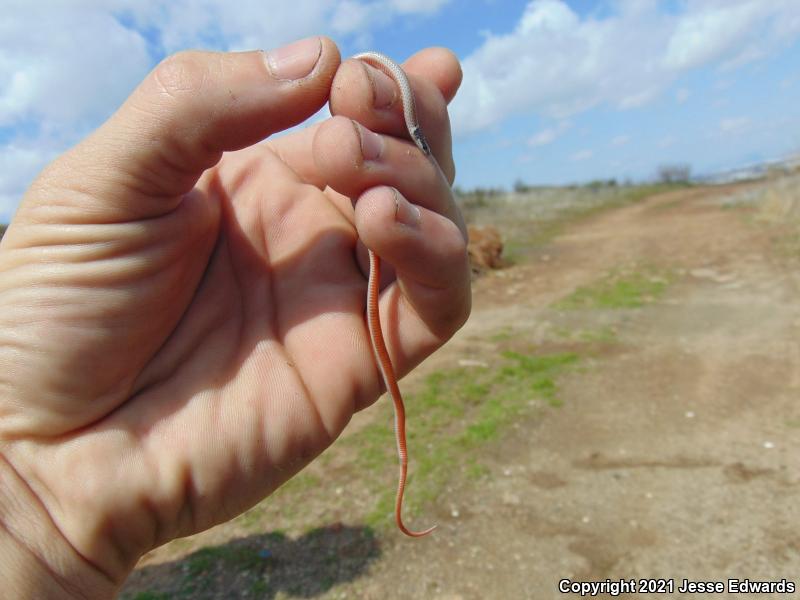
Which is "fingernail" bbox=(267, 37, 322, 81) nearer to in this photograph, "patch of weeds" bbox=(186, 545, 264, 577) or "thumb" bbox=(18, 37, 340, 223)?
"thumb" bbox=(18, 37, 340, 223)

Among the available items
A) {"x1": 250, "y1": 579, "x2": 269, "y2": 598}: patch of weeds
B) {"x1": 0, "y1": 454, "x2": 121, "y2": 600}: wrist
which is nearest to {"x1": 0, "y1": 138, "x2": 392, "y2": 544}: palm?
{"x1": 0, "y1": 454, "x2": 121, "y2": 600}: wrist

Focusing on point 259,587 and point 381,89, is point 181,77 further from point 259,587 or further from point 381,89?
point 259,587

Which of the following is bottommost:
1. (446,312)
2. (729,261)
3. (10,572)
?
(729,261)

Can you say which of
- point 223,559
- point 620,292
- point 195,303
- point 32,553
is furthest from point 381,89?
point 620,292

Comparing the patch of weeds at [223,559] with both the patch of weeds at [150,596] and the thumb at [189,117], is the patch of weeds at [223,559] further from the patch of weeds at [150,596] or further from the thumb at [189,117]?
the thumb at [189,117]

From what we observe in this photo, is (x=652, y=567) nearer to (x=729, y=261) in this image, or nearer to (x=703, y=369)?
(x=703, y=369)

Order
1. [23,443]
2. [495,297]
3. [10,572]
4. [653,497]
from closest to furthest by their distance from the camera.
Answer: [10,572] → [23,443] → [653,497] → [495,297]

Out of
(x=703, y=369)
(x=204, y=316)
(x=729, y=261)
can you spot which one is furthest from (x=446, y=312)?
(x=729, y=261)
